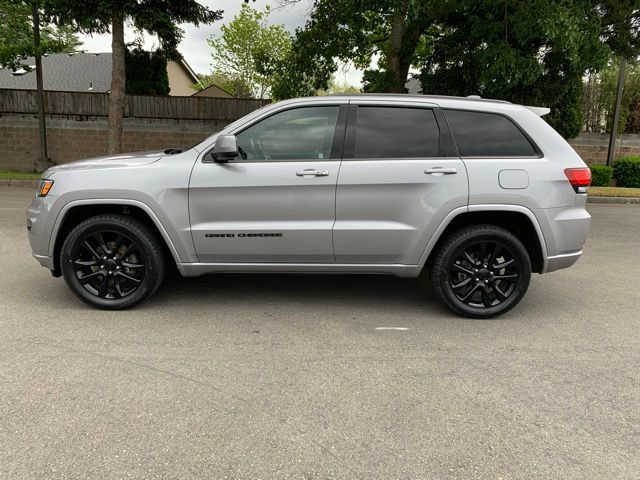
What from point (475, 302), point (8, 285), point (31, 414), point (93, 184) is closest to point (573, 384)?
point (475, 302)

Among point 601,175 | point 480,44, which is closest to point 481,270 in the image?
point 480,44

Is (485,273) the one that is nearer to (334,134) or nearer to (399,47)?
(334,134)

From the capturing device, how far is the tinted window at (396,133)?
4.30m

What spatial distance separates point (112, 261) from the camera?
4.37 metres

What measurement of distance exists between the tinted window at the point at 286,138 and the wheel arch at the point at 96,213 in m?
0.97

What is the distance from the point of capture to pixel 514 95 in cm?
1258

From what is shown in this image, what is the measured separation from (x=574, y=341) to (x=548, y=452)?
1715 mm

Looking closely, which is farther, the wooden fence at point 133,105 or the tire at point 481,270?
the wooden fence at point 133,105

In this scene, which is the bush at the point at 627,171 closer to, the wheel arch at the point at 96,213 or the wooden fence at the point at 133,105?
the wooden fence at the point at 133,105

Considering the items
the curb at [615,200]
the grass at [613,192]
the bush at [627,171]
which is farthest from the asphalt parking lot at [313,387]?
the bush at [627,171]

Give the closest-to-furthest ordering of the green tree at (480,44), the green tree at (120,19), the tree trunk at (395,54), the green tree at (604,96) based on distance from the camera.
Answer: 1. the green tree at (480,44)
2. the green tree at (120,19)
3. the tree trunk at (395,54)
4. the green tree at (604,96)

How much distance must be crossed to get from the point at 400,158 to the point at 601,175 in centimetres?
1518

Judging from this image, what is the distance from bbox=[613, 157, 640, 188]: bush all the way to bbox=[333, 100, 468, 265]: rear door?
622 inches

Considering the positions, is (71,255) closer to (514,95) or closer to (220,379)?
(220,379)
